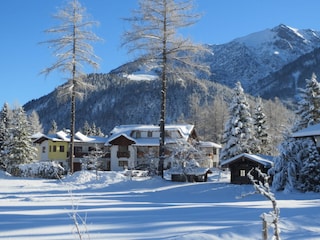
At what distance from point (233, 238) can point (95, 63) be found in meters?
24.8

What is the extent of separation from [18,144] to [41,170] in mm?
10217

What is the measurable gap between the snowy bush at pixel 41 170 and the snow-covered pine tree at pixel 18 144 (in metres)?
6.73

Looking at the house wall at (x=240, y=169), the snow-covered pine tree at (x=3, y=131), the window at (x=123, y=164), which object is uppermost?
the snow-covered pine tree at (x=3, y=131)

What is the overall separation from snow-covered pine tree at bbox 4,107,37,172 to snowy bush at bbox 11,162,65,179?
6726 mm

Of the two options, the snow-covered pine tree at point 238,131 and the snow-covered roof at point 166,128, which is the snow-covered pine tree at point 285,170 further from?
the snow-covered roof at point 166,128

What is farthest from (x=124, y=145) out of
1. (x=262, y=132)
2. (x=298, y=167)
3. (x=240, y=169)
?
(x=298, y=167)

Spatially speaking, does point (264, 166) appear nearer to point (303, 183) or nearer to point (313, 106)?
point (303, 183)

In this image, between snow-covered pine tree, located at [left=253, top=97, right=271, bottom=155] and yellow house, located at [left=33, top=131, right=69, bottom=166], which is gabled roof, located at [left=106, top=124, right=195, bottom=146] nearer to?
yellow house, located at [left=33, top=131, right=69, bottom=166]

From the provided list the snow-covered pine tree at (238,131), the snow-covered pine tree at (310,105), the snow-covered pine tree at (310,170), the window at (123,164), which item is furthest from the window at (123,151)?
the snow-covered pine tree at (310,170)

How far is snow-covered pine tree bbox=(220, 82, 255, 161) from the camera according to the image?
40994 mm

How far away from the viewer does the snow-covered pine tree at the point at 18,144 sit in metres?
44.8

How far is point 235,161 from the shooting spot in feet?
97.3

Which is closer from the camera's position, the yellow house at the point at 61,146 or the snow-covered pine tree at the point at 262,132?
the snow-covered pine tree at the point at 262,132

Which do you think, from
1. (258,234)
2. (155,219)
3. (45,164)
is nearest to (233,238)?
(258,234)
